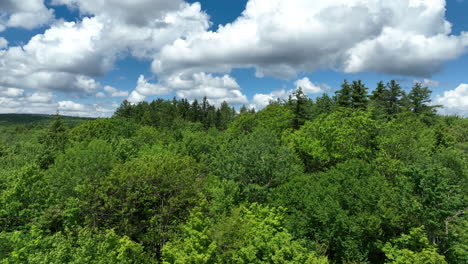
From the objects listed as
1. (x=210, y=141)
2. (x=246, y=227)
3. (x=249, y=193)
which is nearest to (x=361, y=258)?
(x=246, y=227)

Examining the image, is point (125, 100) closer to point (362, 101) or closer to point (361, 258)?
point (362, 101)

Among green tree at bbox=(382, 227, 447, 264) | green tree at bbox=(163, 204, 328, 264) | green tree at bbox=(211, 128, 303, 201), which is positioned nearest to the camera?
green tree at bbox=(382, 227, 447, 264)

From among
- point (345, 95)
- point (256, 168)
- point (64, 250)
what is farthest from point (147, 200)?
point (345, 95)

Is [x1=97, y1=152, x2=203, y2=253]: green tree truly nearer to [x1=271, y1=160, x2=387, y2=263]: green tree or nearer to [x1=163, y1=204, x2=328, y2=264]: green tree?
→ [x1=163, y1=204, x2=328, y2=264]: green tree

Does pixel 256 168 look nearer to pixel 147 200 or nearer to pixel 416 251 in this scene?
pixel 147 200

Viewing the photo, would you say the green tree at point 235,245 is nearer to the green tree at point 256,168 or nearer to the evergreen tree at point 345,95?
the green tree at point 256,168

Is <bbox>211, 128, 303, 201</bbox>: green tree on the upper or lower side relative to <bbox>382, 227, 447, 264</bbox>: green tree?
upper

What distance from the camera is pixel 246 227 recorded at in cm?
1905

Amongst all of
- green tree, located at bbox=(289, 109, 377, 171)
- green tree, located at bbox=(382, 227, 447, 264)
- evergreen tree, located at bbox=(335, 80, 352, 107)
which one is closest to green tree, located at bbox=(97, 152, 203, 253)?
green tree, located at bbox=(382, 227, 447, 264)

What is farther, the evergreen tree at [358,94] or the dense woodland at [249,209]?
the evergreen tree at [358,94]

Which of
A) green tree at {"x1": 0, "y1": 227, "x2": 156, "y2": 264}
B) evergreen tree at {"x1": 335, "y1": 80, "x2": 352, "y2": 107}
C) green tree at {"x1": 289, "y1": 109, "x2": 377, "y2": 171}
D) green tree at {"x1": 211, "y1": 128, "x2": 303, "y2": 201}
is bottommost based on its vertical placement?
green tree at {"x1": 0, "y1": 227, "x2": 156, "y2": 264}

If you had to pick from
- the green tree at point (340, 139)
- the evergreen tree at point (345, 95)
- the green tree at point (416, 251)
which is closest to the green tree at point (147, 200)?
the green tree at point (416, 251)

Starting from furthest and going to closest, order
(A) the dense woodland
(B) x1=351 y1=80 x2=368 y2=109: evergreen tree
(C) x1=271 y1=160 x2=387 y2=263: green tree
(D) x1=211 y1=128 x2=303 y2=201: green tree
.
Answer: (B) x1=351 y1=80 x2=368 y2=109: evergreen tree < (D) x1=211 y1=128 x2=303 y2=201: green tree < (C) x1=271 y1=160 x2=387 y2=263: green tree < (A) the dense woodland

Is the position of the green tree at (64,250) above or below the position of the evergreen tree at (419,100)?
below
